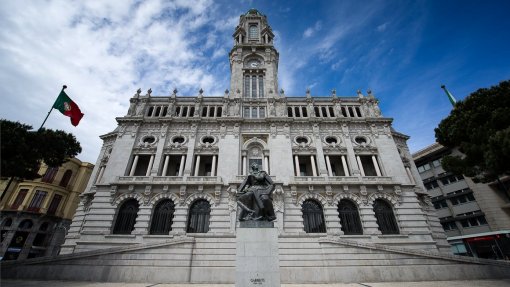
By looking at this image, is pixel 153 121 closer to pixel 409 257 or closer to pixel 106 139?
pixel 106 139

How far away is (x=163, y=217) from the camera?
2300cm

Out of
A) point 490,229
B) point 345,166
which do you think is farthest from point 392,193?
point 490,229

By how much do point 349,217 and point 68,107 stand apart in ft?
88.9

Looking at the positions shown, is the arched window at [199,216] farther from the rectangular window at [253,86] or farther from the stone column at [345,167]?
the rectangular window at [253,86]

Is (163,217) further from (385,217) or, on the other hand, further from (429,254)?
(429,254)

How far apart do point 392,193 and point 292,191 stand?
10.8 m

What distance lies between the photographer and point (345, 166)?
86.9 feet

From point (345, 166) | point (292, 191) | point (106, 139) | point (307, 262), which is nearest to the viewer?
point (307, 262)

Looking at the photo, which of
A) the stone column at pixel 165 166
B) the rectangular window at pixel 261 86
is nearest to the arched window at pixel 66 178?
the stone column at pixel 165 166

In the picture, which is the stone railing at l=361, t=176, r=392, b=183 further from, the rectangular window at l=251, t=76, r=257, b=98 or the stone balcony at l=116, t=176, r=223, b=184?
the rectangular window at l=251, t=76, r=257, b=98

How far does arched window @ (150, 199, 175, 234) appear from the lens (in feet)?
73.7

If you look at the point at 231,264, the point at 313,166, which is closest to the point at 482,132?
the point at 313,166

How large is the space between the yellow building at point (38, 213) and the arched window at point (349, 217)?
3395cm

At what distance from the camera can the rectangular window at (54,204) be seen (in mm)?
35188
